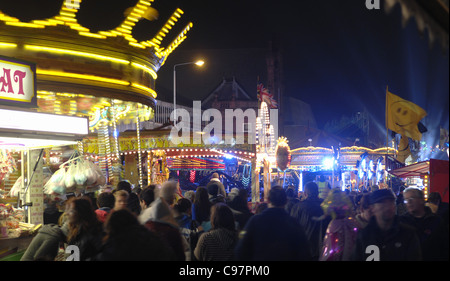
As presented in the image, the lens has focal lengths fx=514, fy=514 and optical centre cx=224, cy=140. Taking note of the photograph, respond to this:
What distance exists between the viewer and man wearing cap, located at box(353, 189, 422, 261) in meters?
5.11

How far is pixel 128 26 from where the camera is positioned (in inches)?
422

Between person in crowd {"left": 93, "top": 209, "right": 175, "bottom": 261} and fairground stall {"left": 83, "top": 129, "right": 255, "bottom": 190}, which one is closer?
person in crowd {"left": 93, "top": 209, "right": 175, "bottom": 261}

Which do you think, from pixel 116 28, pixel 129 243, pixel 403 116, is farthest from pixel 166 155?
pixel 129 243

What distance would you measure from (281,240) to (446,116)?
77.2 inches

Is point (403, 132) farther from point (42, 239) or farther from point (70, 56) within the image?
point (42, 239)

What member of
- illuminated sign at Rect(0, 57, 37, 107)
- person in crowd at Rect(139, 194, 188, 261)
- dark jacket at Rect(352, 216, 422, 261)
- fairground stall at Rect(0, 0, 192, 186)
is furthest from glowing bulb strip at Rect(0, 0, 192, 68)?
dark jacket at Rect(352, 216, 422, 261)

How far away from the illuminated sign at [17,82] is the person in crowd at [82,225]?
3.37m

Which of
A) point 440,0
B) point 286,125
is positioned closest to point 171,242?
point 440,0

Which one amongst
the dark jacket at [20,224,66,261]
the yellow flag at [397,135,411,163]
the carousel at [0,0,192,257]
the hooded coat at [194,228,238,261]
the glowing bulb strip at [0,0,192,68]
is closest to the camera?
the dark jacket at [20,224,66,261]

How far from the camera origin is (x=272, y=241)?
509 cm

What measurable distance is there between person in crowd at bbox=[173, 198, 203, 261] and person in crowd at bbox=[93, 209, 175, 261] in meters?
2.68

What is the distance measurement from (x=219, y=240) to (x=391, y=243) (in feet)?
6.77

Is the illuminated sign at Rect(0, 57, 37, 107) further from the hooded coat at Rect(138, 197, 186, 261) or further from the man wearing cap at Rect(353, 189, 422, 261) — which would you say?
the man wearing cap at Rect(353, 189, 422, 261)

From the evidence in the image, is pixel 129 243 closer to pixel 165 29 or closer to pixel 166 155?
pixel 165 29
